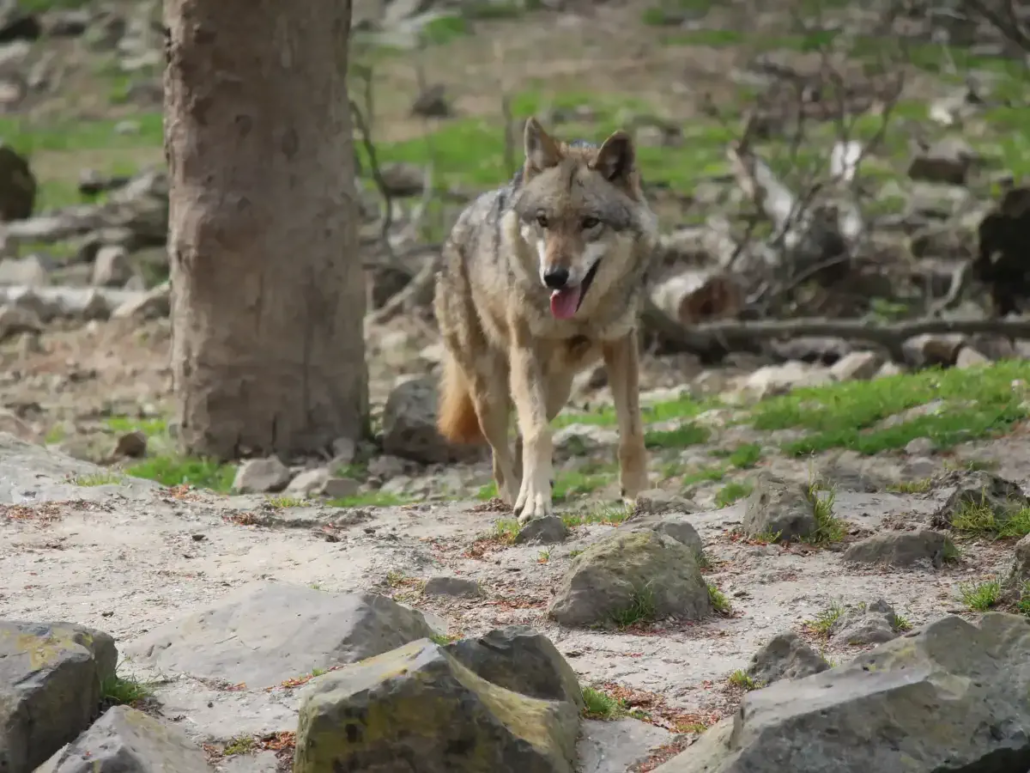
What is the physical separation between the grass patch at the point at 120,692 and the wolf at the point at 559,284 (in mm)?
2924

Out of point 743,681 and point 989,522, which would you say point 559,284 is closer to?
point 989,522

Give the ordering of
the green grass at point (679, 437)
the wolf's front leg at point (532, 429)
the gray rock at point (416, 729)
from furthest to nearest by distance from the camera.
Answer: the green grass at point (679, 437) → the wolf's front leg at point (532, 429) → the gray rock at point (416, 729)

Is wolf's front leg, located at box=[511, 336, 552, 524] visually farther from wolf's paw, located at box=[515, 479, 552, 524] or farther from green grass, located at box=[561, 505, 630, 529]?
green grass, located at box=[561, 505, 630, 529]

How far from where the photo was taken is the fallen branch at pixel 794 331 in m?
11.3

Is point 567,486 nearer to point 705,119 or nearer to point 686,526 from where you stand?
point 686,526

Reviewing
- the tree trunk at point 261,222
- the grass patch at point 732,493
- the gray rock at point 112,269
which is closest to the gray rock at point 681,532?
the grass patch at point 732,493

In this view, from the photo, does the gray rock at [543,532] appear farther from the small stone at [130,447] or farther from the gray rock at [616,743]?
the small stone at [130,447]

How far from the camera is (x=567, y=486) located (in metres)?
8.61

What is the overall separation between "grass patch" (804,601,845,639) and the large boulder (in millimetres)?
893

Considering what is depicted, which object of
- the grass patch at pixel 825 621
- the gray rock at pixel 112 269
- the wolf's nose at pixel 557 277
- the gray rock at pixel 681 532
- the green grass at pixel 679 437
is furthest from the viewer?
the gray rock at pixel 112 269

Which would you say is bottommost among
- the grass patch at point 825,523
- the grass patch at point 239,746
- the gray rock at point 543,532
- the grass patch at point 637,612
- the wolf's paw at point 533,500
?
the wolf's paw at point 533,500

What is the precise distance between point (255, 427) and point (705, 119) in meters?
15.7

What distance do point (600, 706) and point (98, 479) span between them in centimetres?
411

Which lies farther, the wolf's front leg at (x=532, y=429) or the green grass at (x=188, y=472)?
the green grass at (x=188, y=472)
